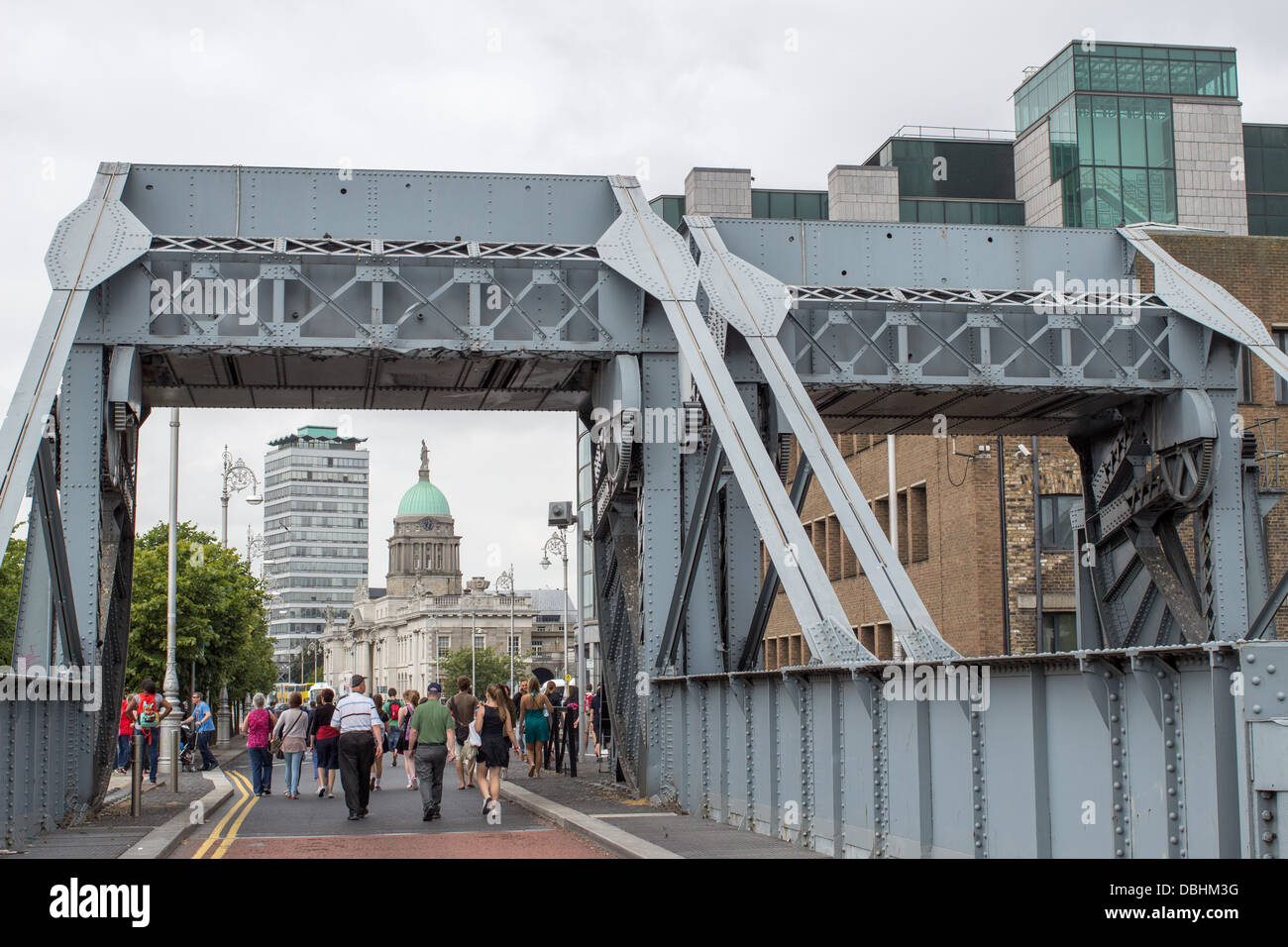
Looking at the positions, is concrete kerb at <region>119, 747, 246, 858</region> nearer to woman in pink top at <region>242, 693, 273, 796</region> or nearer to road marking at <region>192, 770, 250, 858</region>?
road marking at <region>192, 770, 250, 858</region>

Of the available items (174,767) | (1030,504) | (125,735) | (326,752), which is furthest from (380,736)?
(1030,504)

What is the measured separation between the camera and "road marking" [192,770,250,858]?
52.2 feet

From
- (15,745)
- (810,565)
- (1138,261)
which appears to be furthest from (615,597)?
(1138,261)

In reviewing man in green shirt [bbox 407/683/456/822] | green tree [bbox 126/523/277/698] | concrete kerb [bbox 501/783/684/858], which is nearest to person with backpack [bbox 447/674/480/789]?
concrete kerb [bbox 501/783/684/858]

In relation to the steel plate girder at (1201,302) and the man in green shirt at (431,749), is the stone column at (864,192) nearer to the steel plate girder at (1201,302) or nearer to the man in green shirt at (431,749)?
the steel plate girder at (1201,302)

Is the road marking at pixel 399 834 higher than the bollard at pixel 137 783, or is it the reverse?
the bollard at pixel 137 783

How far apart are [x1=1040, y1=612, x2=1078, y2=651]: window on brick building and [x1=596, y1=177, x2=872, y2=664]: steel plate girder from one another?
19.2 metres

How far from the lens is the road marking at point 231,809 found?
15.9 meters

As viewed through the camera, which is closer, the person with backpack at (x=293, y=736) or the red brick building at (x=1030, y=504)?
the person with backpack at (x=293, y=736)

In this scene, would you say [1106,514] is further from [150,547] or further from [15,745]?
[150,547]

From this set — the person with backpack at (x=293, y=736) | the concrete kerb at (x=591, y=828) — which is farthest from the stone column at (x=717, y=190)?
the concrete kerb at (x=591, y=828)

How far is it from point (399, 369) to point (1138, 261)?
64.3 feet

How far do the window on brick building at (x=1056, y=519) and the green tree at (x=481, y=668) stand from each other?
10428 cm
